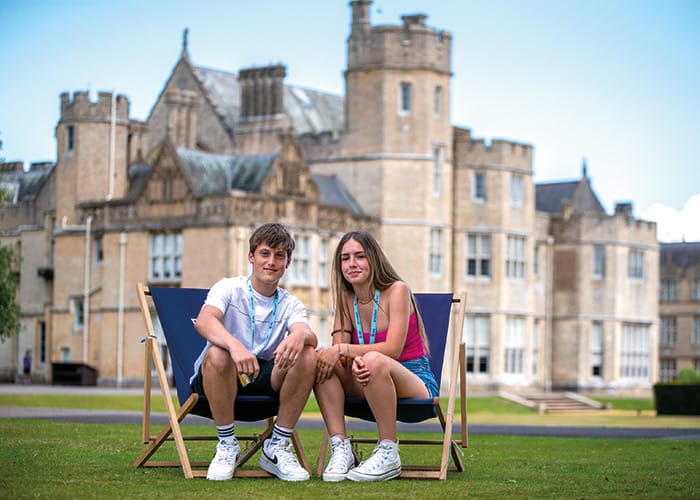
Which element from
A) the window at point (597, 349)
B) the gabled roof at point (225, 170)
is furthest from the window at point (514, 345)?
the gabled roof at point (225, 170)

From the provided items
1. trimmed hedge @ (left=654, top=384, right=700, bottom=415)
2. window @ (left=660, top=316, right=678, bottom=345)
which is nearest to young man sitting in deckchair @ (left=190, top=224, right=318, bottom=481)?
trimmed hedge @ (left=654, top=384, right=700, bottom=415)

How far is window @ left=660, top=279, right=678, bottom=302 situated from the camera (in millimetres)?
76250

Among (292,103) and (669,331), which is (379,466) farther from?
(669,331)

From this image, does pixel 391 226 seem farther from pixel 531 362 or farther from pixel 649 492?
pixel 649 492

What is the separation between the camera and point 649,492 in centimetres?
827

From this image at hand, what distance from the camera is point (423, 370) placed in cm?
916

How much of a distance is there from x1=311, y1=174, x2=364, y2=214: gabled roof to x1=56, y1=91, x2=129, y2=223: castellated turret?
633 cm

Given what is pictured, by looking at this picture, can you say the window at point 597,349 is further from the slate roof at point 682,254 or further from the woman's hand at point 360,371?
the woman's hand at point 360,371

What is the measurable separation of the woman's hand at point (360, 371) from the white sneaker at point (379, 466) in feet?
1.35

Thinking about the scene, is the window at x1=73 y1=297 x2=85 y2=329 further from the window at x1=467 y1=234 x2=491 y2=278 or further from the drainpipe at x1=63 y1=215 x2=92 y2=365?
the window at x1=467 y1=234 x2=491 y2=278

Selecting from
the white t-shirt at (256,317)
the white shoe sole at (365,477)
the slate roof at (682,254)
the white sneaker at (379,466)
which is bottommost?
the white shoe sole at (365,477)

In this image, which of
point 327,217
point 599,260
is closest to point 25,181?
point 327,217

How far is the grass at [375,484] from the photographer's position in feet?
25.8

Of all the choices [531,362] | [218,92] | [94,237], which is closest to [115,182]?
[94,237]
